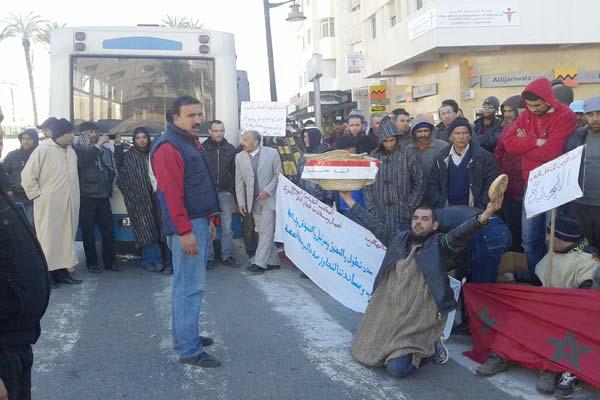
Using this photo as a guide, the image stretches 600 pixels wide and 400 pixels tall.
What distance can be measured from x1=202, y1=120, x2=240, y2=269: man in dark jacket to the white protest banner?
448 cm

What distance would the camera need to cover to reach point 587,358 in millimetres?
4363

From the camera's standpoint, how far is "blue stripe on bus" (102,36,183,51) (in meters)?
9.16

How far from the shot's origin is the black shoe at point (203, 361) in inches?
195

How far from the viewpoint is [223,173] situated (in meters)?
8.84

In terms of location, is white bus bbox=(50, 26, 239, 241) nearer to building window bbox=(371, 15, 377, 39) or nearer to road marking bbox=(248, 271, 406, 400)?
road marking bbox=(248, 271, 406, 400)

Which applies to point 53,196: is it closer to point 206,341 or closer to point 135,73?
point 135,73

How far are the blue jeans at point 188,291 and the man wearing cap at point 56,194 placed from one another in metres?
3.22

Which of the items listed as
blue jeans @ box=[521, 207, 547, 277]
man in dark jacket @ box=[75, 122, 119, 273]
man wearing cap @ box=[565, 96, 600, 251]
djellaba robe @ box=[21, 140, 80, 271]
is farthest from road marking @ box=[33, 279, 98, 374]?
man wearing cap @ box=[565, 96, 600, 251]

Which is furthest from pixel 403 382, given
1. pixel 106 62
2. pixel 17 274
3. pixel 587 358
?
pixel 106 62

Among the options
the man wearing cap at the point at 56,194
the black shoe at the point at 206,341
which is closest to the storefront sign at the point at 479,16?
the man wearing cap at the point at 56,194

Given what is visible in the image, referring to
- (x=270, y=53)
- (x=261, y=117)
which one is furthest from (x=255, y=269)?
(x=270, y=53)

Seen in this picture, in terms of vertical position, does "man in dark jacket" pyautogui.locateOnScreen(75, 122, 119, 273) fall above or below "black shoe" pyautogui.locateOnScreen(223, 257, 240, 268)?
above

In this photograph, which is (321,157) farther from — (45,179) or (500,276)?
(45,179)

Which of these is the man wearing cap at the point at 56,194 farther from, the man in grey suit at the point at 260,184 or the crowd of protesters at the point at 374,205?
the man in grey suit at the point at 260,184
